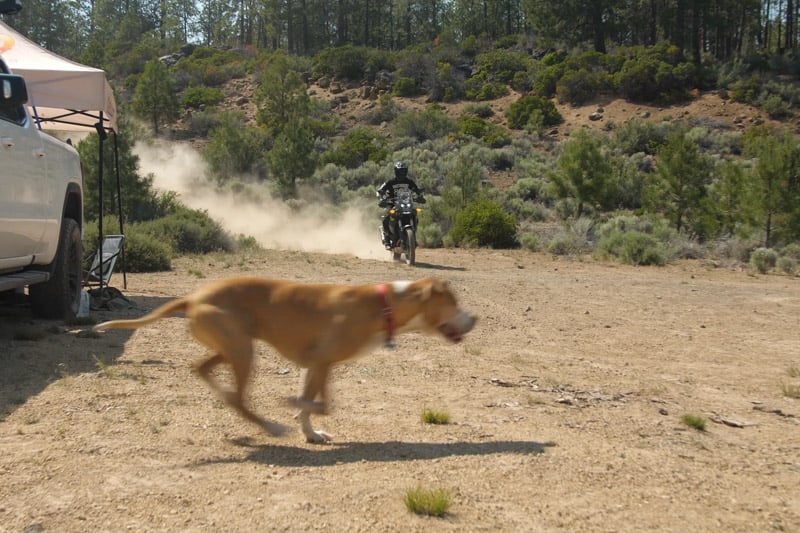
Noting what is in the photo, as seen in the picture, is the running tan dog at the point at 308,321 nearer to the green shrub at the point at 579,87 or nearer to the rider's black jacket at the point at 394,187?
the rider's black jacket at the point at 394,187

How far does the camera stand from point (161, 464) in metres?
4.18

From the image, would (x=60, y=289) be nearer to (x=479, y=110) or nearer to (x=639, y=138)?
(x=639, y=138)

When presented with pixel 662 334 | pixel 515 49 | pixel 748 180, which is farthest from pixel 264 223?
pixel 515 49

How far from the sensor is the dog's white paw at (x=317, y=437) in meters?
4.70

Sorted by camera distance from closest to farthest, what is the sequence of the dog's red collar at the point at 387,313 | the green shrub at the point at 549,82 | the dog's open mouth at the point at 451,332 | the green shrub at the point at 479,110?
the dog's red collar at the point at 387,313 → the dog's open mouth at the point at 451,332 → the green shrub at the point at 479,110 → the green shrub at the point at 549,82

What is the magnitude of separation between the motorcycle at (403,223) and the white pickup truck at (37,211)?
826 centimetres

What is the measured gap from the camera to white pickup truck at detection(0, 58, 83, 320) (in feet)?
21.6

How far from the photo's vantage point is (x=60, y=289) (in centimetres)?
855

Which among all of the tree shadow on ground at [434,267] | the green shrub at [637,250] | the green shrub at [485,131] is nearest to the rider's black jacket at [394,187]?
the tree shadow on ground at [434,267]

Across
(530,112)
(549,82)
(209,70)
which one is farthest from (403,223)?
(209,70)

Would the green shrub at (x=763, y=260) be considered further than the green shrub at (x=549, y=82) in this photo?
No

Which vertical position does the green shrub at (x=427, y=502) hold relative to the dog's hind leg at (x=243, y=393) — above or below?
below

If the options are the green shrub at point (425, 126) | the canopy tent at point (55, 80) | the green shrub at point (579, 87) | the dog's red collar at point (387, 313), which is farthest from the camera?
the green shrub at point (579, 87)

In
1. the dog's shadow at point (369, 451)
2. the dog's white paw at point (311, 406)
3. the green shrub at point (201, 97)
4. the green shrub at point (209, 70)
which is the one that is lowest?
the dog's shadow at point (369, 451)
